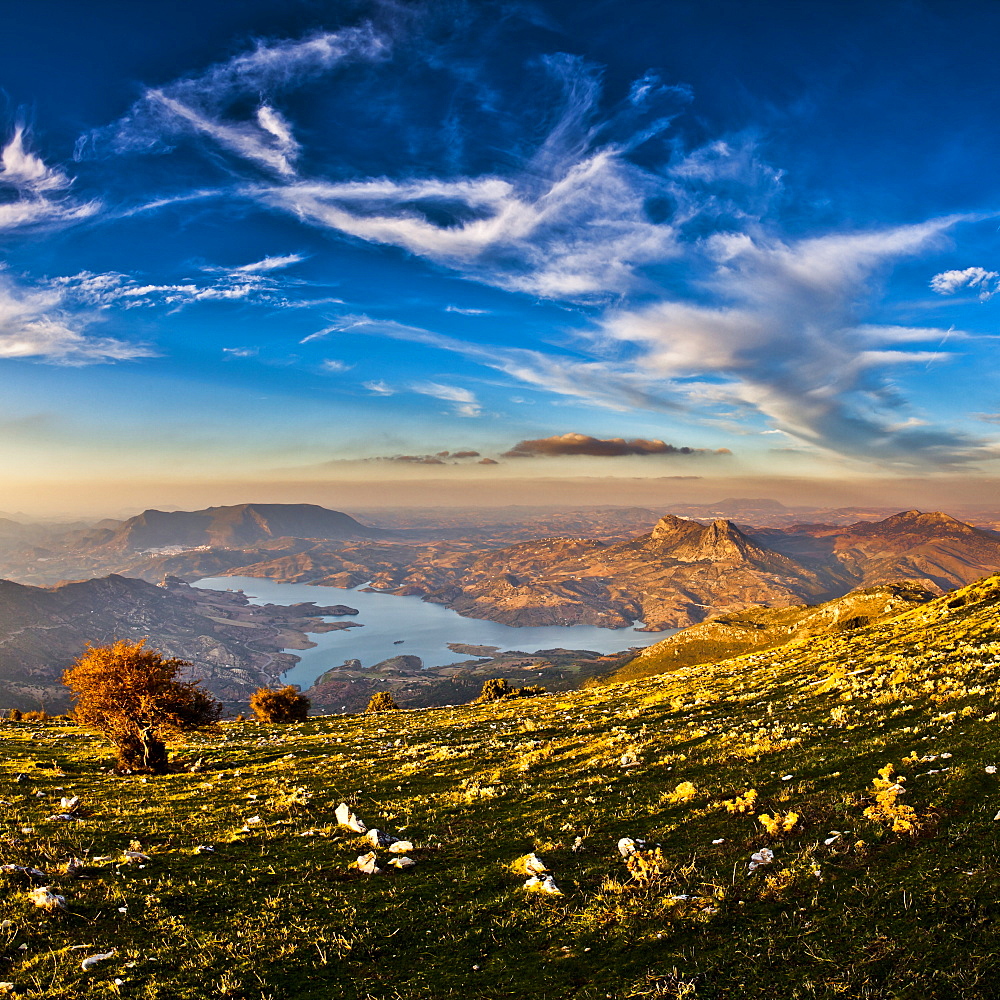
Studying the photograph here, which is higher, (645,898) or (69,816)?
(645,898)

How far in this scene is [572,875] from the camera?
11.2m

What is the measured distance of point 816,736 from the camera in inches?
760

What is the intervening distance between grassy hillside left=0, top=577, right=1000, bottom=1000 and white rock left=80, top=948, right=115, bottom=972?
0.13 metres

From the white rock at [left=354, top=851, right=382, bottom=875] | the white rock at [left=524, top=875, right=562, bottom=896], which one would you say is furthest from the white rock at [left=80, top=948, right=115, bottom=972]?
the white rock at [left=524, top=875, right=562, bottom=896]

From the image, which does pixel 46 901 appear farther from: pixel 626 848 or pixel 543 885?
pixel 626 848

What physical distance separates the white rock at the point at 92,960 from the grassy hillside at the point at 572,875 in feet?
0.41

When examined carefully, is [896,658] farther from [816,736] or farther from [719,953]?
[719,953]

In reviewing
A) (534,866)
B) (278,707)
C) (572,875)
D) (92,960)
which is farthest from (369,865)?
(278,707)

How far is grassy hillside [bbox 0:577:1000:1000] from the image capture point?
780cm

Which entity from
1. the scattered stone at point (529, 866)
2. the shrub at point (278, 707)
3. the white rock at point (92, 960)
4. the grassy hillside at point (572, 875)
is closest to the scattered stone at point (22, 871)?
the grassy hillside at point (572, 875)

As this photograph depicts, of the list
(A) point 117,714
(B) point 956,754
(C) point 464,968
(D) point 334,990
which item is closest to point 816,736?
(B) point 956,754

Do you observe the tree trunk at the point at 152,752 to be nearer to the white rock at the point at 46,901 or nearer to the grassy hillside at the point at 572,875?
the grassy hillside at the point at 572,875

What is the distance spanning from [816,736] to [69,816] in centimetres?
2734

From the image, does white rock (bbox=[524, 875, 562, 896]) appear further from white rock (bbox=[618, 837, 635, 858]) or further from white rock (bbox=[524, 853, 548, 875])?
white rock (bbox=[618, 837, 635, 858])
